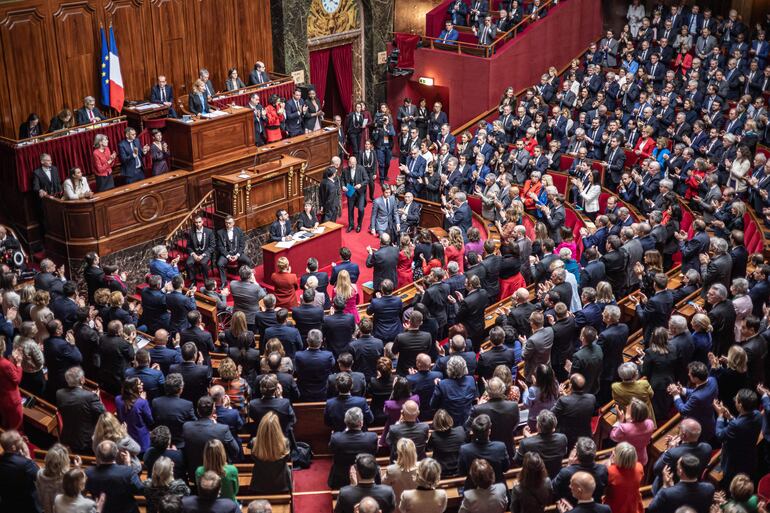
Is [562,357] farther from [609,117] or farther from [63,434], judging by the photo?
[609,117]

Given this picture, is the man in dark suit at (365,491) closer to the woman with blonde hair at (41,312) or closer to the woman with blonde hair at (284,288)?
the woman with blonde hair at (41,312)

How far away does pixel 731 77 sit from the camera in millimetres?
15656

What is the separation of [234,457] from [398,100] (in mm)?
13655

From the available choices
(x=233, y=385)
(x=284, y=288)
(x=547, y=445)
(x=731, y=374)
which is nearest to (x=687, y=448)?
Result: (x=547, y=445)

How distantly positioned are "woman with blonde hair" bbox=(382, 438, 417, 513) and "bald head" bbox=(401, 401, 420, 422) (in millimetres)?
385

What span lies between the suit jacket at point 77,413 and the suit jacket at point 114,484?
1.33 metres

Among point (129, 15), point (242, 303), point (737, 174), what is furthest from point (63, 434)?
point (737, 174)

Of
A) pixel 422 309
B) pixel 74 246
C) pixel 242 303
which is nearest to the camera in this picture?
pixel 422 309

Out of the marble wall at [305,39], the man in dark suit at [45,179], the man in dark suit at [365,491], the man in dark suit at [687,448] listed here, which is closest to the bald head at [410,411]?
the man in dark suit at [365,491]

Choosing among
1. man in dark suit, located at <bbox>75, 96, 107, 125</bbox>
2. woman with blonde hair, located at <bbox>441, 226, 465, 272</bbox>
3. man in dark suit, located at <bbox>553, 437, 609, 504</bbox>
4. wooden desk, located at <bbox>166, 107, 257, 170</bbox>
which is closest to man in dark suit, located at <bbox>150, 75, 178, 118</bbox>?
wooden desk, located at <bbox>166, 107, 257, 170</bbox>

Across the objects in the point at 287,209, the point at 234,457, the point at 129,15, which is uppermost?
the point at 129,15

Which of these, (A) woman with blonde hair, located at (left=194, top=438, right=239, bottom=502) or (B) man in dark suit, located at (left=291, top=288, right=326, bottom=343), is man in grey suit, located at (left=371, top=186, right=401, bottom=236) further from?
(A) woman with blonde hair, located at (left=194, top=438, right=239, bottom=502)

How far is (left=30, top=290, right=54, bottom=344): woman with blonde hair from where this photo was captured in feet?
27.4

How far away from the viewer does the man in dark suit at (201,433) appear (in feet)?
20.6
